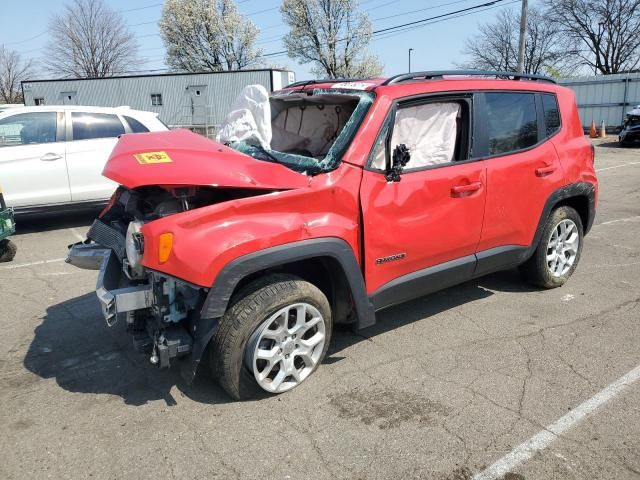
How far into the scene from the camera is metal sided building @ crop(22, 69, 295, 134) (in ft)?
109

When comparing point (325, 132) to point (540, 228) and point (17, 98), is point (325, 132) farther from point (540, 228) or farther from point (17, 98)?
point (17, 98)

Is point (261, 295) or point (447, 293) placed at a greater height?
point (261, 295)

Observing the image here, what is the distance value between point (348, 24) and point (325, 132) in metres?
47.5

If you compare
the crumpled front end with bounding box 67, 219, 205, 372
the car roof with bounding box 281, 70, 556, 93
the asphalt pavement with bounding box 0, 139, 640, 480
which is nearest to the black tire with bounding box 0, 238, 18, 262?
the asphalt pavement with bounding box 0, 139, 640, 480

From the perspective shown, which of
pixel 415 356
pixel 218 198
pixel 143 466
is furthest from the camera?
pixel 415 356

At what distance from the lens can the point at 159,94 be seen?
112 feet

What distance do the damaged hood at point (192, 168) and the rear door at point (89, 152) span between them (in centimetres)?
455

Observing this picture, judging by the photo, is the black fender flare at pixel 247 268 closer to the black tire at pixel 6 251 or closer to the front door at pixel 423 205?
the front door at pixel 423 205

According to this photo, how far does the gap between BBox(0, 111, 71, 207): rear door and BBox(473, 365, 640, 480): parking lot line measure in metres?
6.75

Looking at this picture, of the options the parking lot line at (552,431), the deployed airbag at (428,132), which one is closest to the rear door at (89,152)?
the deployed airbag at (428,132)

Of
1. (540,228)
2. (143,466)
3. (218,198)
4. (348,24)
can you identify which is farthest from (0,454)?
(348,24)

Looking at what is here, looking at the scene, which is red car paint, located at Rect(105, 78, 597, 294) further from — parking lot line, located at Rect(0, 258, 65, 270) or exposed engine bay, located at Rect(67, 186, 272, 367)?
parking lot line, located at Rect(0, 258, 65, 270)

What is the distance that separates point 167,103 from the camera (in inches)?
1352

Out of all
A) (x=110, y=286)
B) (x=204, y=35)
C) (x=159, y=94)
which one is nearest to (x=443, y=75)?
(x=110, y=286)
